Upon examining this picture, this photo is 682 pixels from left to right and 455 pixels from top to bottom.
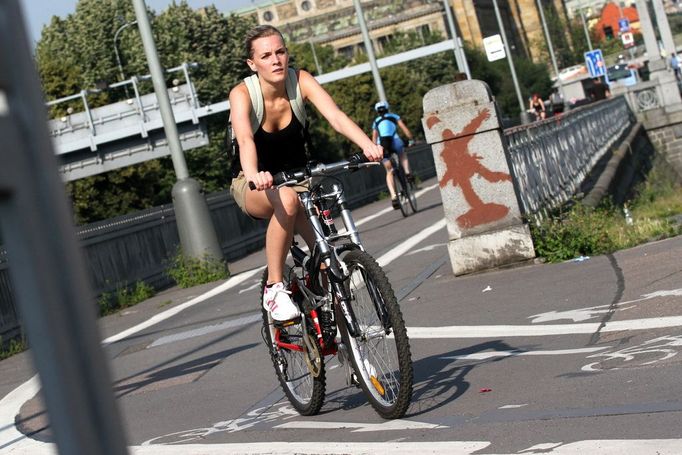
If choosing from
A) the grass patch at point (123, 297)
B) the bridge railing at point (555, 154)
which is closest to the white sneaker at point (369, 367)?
the bridge railing at point (555, 154)

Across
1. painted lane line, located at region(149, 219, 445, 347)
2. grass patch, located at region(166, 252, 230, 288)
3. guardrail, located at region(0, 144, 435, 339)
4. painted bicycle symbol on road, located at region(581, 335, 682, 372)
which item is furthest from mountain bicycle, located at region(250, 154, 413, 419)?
grass patch, located at region(166, 252, 230, 288)

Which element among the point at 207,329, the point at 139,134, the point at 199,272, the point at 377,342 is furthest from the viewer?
the point at 139,134

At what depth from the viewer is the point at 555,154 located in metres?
18.6

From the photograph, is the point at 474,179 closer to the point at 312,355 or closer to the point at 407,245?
the point at 407,245

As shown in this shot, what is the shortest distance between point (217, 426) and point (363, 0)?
15157 centimetres

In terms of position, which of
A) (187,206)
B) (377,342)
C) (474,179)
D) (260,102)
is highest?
(260,102)

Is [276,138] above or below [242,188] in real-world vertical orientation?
above

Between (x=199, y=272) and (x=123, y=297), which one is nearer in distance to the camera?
(x=123, y=297)

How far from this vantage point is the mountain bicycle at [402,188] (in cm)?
2353

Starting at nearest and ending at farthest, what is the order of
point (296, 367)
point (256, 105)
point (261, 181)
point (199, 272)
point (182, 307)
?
point (261, 181)
point (256, 105)
point (296, 367)
point (182, 307)
point (199, 272)

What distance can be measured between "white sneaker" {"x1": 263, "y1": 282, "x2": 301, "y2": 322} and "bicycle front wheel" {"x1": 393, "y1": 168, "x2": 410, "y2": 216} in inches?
680

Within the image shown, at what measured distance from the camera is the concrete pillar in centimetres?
1157

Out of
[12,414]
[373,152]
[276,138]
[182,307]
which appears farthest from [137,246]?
[373,152]

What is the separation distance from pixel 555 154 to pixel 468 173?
711 centimetres
